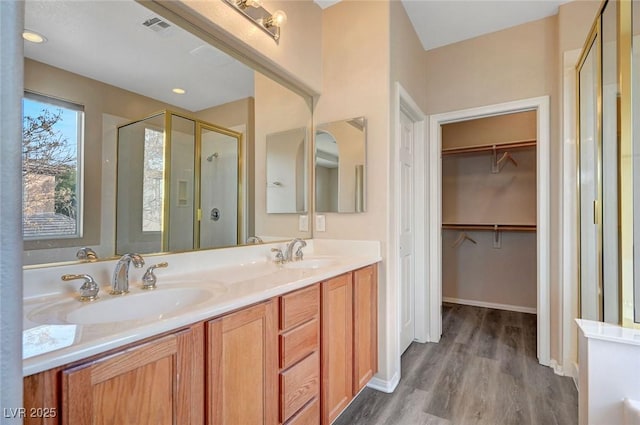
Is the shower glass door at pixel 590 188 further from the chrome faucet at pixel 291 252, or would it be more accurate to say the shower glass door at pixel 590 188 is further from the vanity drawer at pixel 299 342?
the chrome faucet at pixel 291 252

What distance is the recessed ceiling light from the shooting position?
96 centimetres

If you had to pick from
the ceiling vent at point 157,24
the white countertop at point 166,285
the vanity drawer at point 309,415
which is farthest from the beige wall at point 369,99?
the ceiling vent at point 157,24

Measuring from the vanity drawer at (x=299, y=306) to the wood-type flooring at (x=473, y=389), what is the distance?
2.60 feet

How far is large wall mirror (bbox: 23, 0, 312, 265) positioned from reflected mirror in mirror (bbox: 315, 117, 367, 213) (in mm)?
591

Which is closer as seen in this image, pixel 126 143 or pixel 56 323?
pixel 56 323

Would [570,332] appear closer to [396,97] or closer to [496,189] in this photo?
[496,189]

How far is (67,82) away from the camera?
3.45ft

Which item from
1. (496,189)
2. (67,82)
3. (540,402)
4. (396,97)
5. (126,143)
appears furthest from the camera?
(496,189)

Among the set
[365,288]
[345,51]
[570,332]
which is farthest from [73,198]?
[570,332]

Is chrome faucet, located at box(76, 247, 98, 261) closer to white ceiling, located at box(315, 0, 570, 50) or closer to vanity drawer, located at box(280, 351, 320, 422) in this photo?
vanity drawer, located at box(280, 351, 320, 422)

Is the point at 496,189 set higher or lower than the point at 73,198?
higher

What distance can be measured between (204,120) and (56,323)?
1.07 metres

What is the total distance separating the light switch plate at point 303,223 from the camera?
2.24m

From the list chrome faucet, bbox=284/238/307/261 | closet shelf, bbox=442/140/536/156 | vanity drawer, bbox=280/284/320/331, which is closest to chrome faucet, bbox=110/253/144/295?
vanity drawer, bbox=280/284/320/331
